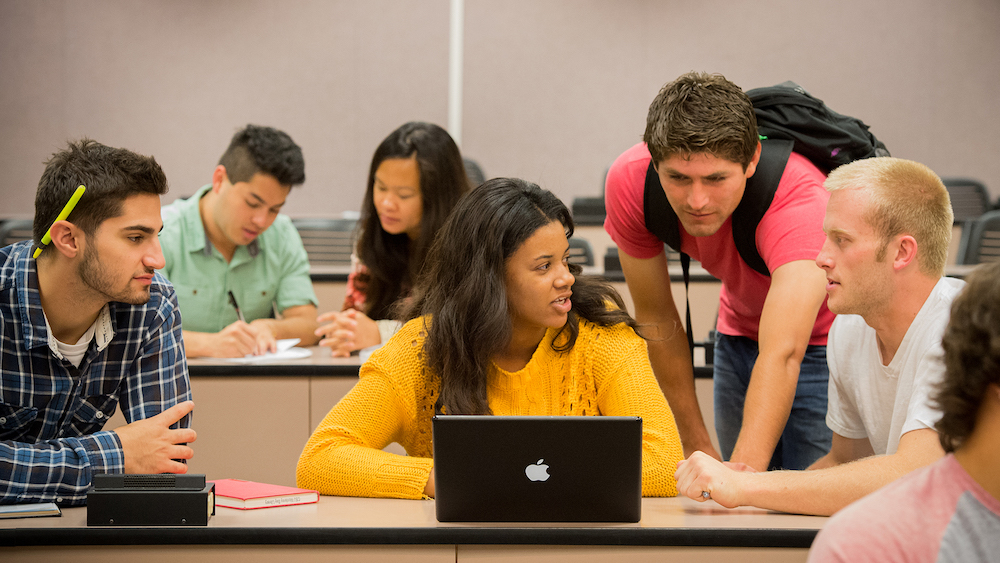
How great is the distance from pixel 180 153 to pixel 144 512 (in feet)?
18.2

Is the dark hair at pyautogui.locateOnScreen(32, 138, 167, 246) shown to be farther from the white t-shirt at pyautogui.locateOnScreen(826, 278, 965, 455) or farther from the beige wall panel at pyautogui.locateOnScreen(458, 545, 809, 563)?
the white t-shirt at pyautogui.locateOnScreen(826, 278, 965, 455)

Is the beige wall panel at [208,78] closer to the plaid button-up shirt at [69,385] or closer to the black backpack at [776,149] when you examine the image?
the black backpack at [776,149]

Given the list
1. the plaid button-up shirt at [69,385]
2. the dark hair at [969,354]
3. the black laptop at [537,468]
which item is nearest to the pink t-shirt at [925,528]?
the dark hair at [969,354]

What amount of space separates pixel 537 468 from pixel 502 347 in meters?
0.46

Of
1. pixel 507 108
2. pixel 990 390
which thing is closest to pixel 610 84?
pixel 507 108

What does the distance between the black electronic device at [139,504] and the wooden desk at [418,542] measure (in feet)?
0.07

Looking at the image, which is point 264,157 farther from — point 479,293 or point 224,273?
point 479,293

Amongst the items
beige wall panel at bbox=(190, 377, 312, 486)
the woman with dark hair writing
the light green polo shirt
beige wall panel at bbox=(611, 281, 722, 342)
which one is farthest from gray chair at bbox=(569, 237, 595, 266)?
beige wall panel at bbox=(190, 377, 312, 486)

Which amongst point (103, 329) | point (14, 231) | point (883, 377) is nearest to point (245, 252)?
point (14, 231)

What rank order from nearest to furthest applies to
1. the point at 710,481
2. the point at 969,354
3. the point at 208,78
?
the point at 969,354 < the point at 710,481 < the point at 208,78

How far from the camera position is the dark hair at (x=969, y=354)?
2.41 ft

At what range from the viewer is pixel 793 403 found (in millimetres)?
2006

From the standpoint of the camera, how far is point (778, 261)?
5.72 feet

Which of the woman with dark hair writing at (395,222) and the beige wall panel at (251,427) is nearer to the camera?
the beige wall panel at (251,427)
